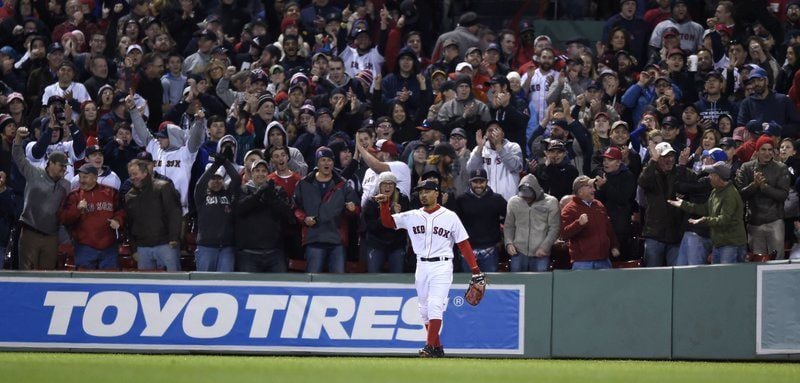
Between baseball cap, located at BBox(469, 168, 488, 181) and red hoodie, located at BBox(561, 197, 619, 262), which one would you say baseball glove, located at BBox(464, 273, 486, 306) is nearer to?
red hoodie, located at BBox(561, 197, 619, 262)

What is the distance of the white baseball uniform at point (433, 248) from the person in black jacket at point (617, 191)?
9.26ft

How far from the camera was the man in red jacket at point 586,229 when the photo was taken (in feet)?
58.0

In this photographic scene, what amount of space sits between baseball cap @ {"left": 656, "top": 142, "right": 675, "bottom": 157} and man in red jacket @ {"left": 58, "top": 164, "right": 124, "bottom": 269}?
7.39 metres

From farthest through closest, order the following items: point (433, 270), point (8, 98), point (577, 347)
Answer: point (8, 98) → point (577, 347) → point (433, 270)

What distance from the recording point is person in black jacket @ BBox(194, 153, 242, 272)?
18297mm

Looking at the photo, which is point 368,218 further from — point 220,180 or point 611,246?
point 611,246

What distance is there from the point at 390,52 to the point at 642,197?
21.6 feet

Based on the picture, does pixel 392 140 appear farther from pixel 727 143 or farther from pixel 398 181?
pixel 727 143

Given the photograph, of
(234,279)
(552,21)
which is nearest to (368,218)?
(234,279)

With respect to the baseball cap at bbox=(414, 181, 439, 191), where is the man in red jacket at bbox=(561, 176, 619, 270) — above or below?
below

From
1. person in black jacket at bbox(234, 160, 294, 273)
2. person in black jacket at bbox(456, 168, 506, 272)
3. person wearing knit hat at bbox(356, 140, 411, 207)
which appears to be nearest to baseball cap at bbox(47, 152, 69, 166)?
person in black jacket at bbox(234, 160, 294, 273)

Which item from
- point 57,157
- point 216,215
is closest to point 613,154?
point 216,215

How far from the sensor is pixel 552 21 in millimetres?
25469

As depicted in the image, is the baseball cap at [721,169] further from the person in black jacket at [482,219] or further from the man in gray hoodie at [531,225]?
the person in black jacket at [482,219]
